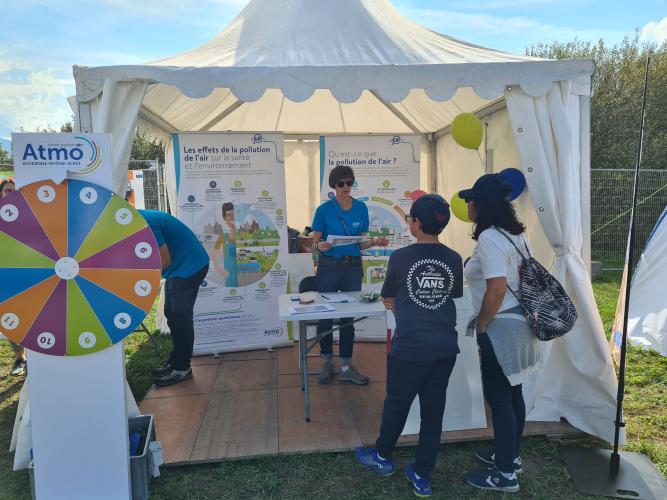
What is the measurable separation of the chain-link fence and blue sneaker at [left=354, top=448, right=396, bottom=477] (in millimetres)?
7575

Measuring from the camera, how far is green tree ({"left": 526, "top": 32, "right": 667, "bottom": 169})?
36.5ft

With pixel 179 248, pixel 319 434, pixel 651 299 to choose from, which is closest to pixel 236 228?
pixel 179 248

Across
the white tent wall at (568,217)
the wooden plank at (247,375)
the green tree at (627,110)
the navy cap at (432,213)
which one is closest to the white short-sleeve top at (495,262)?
the navy cap at (432,213)

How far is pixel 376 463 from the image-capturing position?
2568 mm

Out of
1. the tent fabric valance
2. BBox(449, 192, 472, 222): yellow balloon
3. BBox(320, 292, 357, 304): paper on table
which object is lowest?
BBox(320, 292, 357, 304): paper on table

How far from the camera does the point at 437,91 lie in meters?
2.93

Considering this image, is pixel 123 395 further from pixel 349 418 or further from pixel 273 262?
pixel 273 262

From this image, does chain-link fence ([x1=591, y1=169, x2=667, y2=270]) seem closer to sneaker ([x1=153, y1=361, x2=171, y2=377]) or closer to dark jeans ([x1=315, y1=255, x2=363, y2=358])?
dark jeans ([x1=315, y1=255, x2=363, y2=358])

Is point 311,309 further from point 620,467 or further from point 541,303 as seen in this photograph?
point 620,467

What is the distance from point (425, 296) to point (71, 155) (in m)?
1.73

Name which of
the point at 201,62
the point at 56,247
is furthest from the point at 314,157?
the point at 56,247

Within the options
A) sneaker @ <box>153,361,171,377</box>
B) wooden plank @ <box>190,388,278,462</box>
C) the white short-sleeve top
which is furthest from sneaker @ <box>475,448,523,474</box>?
sneaker @ <box>153,361,171,377</box>

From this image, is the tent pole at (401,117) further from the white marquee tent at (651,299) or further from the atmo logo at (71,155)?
the atmo logo at (71,155)

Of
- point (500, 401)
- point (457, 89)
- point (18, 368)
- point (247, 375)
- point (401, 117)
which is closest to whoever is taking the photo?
point (500, 401)
